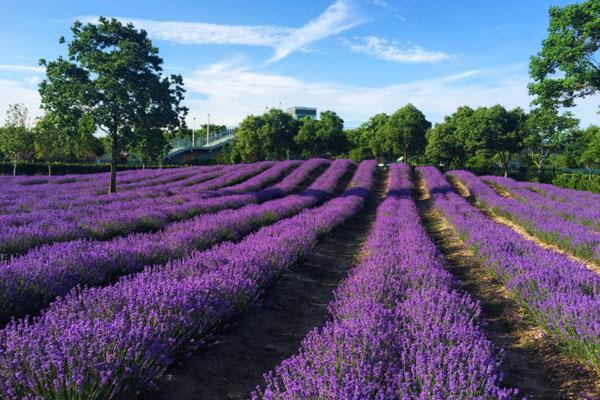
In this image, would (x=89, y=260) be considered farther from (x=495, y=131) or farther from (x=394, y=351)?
(x=495, y=131)

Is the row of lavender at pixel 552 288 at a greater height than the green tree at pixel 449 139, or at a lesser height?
lesser

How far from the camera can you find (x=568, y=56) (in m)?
18.7

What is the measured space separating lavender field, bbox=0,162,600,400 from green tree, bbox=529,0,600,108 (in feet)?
46.7

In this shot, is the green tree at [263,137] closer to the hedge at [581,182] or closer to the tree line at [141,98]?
the tree line at [141,98]

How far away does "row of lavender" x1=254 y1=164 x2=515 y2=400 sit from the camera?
6.88ft

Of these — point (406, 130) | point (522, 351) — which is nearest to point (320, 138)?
point (406, 130)

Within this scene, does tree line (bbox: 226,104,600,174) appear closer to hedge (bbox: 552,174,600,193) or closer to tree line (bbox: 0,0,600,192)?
tree line (bbox: 0,0,600,192)

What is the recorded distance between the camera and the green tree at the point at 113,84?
1254cm

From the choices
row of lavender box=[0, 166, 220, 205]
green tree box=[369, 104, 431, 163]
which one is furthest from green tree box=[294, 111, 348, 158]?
row of lavender box=[0, 166, 220, 205]

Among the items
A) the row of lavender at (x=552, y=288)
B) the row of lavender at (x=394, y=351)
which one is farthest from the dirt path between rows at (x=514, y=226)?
the row of lavender at (x=394, y=351)

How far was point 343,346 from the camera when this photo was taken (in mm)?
2723

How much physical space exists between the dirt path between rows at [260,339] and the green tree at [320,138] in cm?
4073

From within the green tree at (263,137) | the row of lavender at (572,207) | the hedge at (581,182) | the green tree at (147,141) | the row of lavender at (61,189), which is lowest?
the row of lavender at (61,189)

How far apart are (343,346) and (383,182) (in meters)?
22.5
